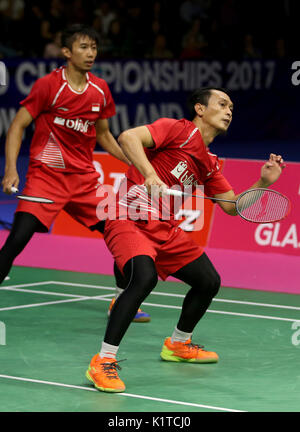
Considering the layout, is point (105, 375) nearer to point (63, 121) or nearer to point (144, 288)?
point (144, 288)

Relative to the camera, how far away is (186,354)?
6500 mm

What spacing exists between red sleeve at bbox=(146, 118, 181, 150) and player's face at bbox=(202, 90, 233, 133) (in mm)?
257

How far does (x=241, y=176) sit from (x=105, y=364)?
4.53 metres

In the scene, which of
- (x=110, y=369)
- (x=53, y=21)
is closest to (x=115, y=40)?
(x=53, y=21)

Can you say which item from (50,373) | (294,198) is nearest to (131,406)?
(50,373)

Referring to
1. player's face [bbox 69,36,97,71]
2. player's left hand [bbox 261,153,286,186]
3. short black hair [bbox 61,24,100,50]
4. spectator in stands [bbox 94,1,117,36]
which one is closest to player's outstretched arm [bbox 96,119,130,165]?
player's face [bbox 69,36,97,71]

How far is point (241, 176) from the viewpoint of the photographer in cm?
995

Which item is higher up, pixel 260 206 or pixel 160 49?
pixel 160 49

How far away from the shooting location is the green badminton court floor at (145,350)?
5480 millimetres

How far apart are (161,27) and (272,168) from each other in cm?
1463

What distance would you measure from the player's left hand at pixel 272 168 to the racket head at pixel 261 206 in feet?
0.30

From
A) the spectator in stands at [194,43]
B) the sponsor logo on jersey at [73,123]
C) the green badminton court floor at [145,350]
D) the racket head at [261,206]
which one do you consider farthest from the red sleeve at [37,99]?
the spectator in stands at [194,43]

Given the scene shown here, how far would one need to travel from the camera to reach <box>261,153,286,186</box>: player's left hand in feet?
19.8

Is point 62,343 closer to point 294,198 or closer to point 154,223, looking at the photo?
point 154,223
